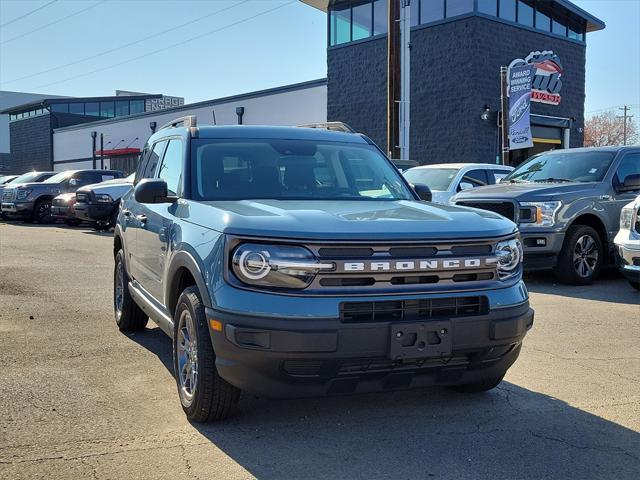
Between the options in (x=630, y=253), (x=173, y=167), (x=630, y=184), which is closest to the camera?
(x=173, y=167)

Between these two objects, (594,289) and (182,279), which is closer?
(182,279)

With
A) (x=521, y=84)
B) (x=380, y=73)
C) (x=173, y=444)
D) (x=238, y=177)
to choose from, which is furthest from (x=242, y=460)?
(x=380, y=73)

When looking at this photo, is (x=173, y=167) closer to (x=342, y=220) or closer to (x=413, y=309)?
(x=342, y=220)

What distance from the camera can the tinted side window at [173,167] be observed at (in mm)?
4941

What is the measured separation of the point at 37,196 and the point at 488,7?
16723 millimetres

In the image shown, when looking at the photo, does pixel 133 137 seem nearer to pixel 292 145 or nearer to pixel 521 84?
pixel 521 84

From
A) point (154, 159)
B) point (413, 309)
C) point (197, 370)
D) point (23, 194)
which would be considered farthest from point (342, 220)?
point (23, 194)

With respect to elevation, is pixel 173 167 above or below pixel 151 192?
above

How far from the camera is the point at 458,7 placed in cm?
2452

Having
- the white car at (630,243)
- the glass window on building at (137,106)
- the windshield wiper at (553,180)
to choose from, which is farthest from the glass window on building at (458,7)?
the glass window on building at (137,106)

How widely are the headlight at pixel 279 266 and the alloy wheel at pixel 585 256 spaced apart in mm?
6928

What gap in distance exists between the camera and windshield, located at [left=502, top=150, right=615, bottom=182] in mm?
9938

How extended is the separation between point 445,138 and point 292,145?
2044cm

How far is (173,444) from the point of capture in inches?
148
